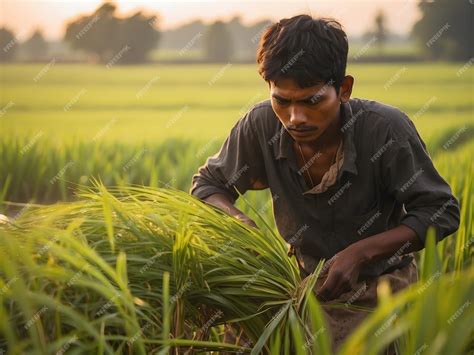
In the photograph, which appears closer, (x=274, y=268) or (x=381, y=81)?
(x=274, y=268)

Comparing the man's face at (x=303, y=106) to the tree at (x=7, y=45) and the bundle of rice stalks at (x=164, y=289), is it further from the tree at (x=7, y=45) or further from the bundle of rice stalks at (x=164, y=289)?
the tree at (x=7, y=45)

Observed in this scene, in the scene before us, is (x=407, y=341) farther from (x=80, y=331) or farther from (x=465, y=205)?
(x=465, y=205)

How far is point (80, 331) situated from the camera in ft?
5.20

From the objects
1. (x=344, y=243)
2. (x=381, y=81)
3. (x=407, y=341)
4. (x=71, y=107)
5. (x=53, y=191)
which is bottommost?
(x=381, y=81)

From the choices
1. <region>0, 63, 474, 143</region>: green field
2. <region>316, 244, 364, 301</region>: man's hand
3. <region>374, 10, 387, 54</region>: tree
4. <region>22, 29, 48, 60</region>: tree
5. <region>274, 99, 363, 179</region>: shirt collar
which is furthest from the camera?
<region>374, 10, 387, 54</region>: tree

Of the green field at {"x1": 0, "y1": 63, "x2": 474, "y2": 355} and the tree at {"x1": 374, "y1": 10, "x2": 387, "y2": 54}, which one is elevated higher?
the green field at {"x1": 0, "y1": 63, "x2": 474, "y2": 355}

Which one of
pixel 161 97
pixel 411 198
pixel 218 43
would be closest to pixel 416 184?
pixel 411 198

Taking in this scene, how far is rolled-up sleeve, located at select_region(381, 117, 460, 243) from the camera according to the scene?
2.31 meters

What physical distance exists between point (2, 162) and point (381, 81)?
1149 cm

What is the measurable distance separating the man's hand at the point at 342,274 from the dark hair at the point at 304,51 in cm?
43

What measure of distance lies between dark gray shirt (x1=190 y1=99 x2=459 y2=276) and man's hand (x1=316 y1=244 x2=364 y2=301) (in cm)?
22

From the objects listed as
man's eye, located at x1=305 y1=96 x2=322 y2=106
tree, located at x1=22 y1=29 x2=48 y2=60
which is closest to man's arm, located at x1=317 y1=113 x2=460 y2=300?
man's eye, located at x1=305 y1=96 x2=322 y2=106

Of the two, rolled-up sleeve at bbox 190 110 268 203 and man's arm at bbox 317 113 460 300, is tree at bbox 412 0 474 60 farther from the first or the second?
man's arm at bbox 317 113 460 300

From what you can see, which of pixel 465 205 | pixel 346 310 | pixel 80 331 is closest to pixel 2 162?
pixel 465 205
